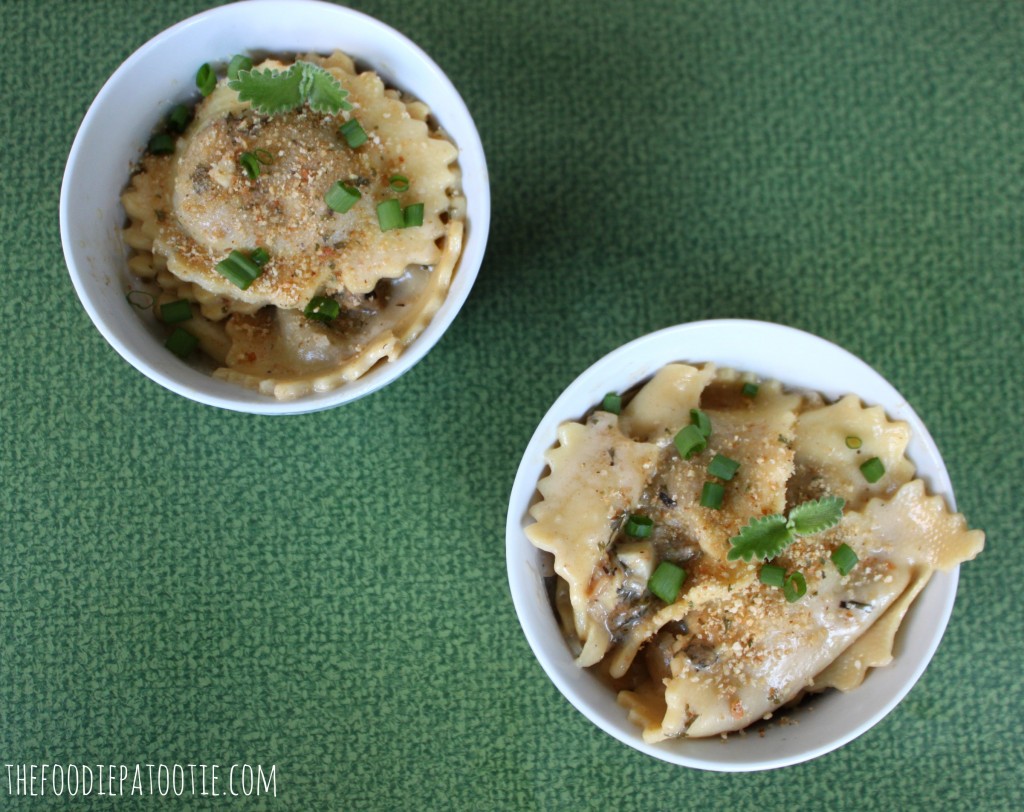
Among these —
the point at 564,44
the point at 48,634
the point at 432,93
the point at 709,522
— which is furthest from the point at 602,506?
the point at 48,634

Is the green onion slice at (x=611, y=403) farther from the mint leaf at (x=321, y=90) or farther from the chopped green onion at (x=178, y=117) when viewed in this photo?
the chopped green onion at (x=178, y=117)

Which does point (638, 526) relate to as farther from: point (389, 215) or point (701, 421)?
point (389, 215)

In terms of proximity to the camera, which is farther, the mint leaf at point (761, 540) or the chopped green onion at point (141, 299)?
the chopped green onion at point (141, 299)

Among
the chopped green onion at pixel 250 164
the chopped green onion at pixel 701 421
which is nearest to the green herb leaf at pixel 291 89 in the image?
the chopped green onion at pixel 250 164

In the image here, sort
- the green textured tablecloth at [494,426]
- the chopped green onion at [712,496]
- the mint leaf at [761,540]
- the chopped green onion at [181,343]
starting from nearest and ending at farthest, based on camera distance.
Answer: the mint leaf at [761,540] → the chopped green onion at [712,496] → the chopped green onion at [181,343] → the green textured tablecloth at [494,426]

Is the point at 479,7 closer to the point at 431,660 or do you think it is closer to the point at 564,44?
the point at 564,44

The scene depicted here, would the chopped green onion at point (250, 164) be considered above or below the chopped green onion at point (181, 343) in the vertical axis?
above

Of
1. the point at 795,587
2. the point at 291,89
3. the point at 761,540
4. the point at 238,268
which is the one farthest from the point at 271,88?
the point at 795,587
